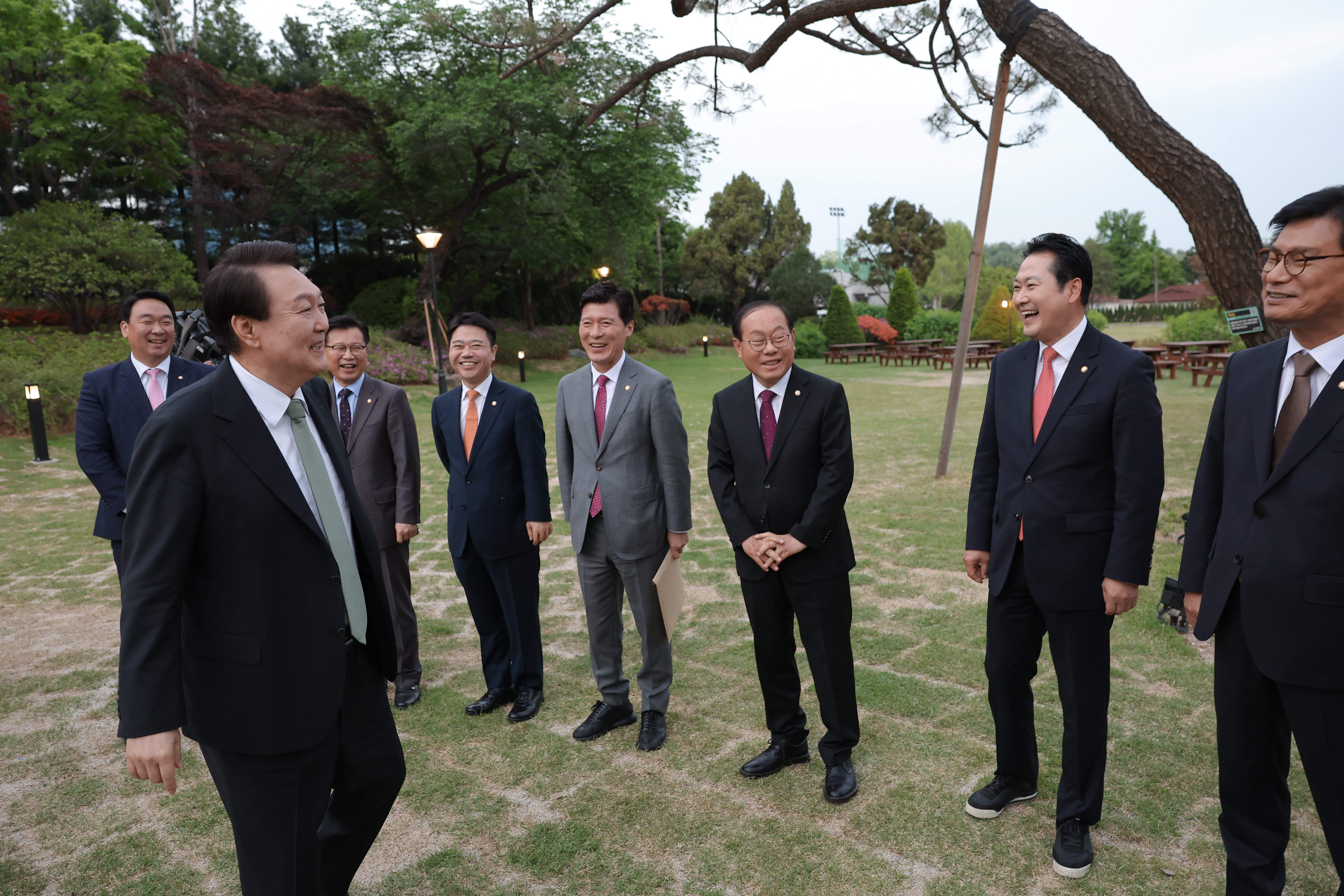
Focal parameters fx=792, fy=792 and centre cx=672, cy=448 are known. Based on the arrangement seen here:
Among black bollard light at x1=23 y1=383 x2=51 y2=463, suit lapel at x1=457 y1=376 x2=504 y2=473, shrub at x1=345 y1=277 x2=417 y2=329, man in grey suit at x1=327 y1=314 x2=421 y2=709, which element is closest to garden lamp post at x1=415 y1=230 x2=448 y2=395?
shrub at x1=345 y1=277 x2=417 y2=329

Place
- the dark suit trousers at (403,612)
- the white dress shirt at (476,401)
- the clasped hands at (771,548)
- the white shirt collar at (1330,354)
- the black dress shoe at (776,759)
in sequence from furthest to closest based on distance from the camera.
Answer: the dark suit trousers at (403,612) → the white dress shirt at (476,401) → the black dress shoe at (776,759) → the clasped hands at (771,548) → the white shirt collar at (1330,354)

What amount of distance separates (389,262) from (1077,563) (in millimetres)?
31949

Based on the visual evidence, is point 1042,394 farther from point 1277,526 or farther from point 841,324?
point 841,324

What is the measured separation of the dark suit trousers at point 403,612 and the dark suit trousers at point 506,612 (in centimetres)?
33

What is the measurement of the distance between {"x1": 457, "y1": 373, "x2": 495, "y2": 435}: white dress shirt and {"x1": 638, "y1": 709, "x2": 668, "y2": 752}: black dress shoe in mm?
1724

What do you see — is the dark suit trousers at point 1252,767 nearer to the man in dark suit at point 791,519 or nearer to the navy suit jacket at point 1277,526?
the navy suit jacket at point 1277,526

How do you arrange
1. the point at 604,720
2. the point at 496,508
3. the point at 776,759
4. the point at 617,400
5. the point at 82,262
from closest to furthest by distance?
the point at 776,759
the point at 617,400
the point at 604,720
the point at 496,508
the point at 82,262

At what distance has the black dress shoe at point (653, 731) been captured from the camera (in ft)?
12.2

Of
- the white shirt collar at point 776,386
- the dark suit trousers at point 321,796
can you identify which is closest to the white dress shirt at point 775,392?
the white shirt collar at point 776,386

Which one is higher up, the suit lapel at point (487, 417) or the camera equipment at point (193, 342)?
the camera equipment at point (193, 342)

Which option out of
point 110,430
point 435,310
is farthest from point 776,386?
point 435,310

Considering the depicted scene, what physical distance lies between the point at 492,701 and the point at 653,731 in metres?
0.95

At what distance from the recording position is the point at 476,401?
4.17m

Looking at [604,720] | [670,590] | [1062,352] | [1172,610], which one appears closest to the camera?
[1062,352]
